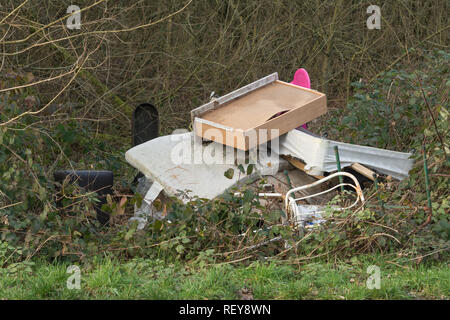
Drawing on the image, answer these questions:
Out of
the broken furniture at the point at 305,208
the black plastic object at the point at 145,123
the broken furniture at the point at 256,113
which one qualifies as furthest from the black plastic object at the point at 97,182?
the black plastic object at the point at 145,123

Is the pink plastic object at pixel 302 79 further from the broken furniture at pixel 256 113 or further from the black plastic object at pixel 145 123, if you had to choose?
the black plastic object at pixel 145 123

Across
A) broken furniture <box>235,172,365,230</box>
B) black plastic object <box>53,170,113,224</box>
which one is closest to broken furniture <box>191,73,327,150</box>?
broken furniture <box>235,172,365,230</box>

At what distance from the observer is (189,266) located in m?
4.14

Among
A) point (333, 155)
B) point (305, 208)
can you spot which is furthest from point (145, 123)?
point (305, 208)

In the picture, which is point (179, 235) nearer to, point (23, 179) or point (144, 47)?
point (23, 179)

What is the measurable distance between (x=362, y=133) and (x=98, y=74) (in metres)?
3.95

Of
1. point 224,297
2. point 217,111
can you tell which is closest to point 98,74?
point 217,111

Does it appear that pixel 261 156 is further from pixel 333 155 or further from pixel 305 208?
pixel 305 208

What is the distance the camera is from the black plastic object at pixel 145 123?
25.1ft

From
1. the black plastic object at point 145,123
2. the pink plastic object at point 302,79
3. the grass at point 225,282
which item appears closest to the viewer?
the grass at point 225,282

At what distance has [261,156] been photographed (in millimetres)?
5746

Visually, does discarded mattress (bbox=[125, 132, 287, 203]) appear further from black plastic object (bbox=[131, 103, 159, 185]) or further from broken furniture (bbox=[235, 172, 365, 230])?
black plastic object (bbox=[131, 103, 159, 185])

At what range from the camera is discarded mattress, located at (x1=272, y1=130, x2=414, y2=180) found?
18.2 ft

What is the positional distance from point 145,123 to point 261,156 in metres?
2.39
